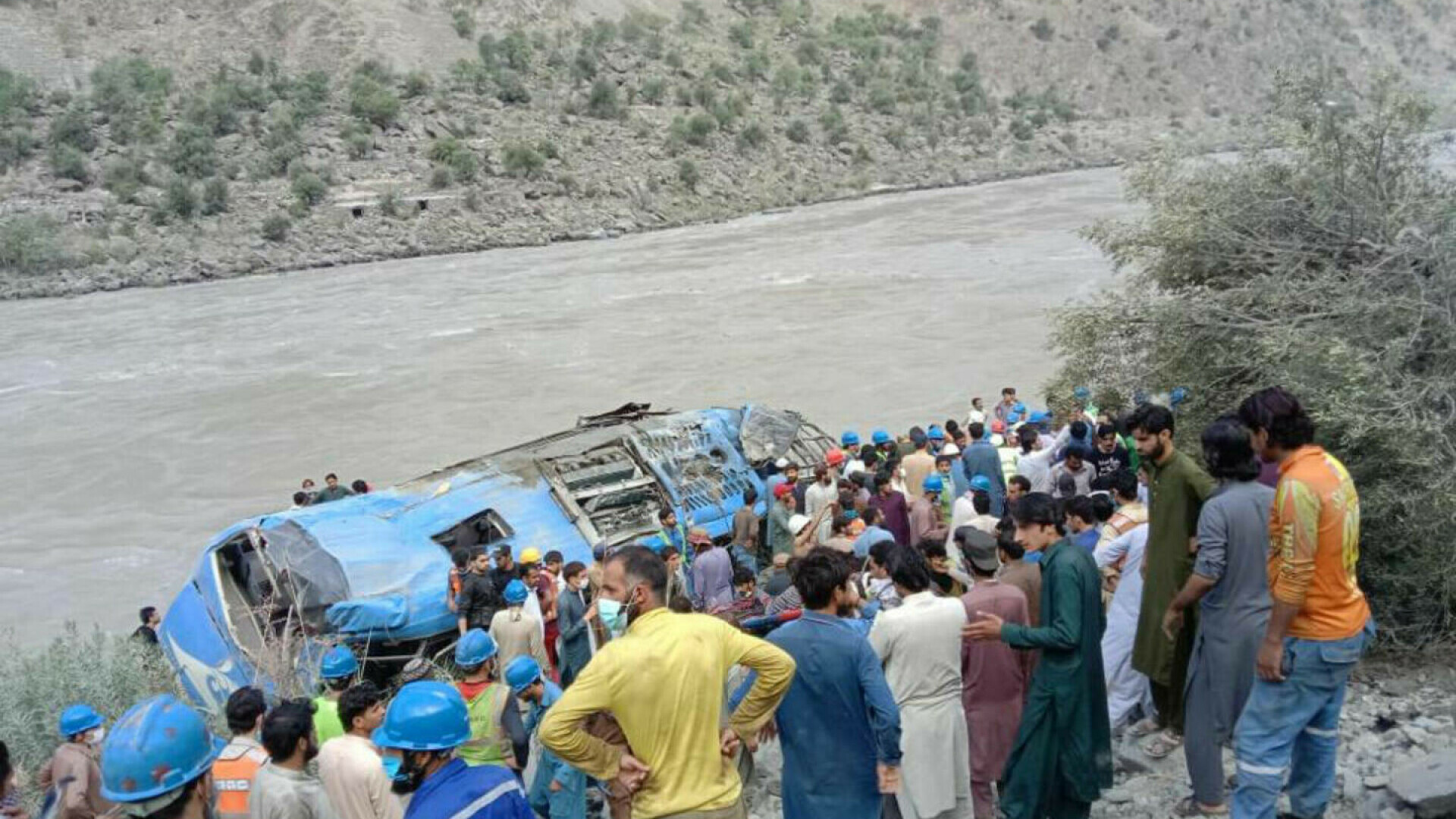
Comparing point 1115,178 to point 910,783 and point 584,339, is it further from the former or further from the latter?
point 910,783

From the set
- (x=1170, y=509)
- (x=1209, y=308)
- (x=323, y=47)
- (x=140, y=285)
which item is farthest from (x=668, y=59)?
(x=1170, y=509)

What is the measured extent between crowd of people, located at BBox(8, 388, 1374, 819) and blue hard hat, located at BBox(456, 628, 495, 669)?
11mm

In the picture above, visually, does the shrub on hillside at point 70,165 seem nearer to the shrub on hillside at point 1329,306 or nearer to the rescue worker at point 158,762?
the shrub on hillside at point 1329,306

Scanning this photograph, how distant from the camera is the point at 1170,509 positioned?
17.8 feet

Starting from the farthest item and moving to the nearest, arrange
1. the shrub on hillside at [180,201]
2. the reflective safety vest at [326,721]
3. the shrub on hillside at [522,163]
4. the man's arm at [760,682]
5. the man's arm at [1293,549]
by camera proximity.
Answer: the shrub on hillside at [522,163]
the shrub on hillside at [180,201]
the reflective safety vest at [326,721]
the man's arm at [1293,549]
the man's arm at [760,682]

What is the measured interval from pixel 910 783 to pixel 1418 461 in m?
4.13

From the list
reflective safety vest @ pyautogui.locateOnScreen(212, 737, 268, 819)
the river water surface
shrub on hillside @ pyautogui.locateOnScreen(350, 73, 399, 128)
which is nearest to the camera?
reflective safety vest @ pyautogui.locateOnScreen(212, 737, 268, 819)

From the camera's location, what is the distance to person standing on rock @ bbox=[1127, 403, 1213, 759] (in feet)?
17.7

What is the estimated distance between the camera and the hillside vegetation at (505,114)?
46469 mm

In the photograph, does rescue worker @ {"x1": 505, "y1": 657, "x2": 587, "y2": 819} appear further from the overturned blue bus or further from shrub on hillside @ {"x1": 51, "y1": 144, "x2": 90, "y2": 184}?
shrub on hillside @ {"x1": 51, "y1": 144, "x2": 90, "y2": 184}

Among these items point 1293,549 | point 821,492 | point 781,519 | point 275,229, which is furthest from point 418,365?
point 1293,549

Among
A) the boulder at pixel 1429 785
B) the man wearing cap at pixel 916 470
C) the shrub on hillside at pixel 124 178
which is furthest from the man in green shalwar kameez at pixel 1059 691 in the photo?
the shrub on hillside at pixel 124 178

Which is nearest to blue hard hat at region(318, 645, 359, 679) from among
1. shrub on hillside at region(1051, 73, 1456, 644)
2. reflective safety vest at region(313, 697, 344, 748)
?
reflective safety vest at region(313, 697, 344, 748)

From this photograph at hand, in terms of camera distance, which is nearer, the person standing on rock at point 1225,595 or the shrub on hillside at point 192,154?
the person standing on rock at point 1225,595
